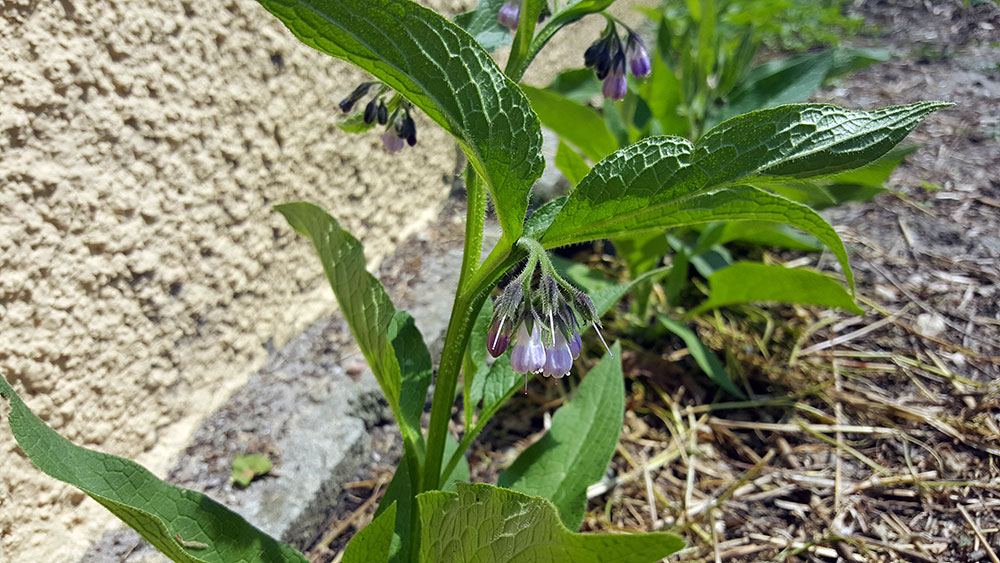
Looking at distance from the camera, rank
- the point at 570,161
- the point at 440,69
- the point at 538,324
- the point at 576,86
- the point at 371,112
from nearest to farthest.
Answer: the point at 440,69, the point at 538,324, the point at 371,112, the point at 570,161, the point at 576,86

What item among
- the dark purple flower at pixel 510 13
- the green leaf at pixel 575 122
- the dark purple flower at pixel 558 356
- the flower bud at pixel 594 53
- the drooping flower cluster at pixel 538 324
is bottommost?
the dark purple flower at pixel 558 356

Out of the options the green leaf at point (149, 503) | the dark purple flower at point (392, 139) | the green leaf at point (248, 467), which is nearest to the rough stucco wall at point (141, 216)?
the green leaf at point (248, 467)

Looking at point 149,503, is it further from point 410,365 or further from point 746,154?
point 746,154

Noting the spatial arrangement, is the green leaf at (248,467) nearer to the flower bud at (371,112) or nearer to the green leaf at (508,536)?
the green leaf at (508,536)

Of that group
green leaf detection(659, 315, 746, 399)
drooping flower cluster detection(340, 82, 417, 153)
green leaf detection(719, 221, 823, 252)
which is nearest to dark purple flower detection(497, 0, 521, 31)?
drooping flower cluster detection(340, 82, 417, 153)

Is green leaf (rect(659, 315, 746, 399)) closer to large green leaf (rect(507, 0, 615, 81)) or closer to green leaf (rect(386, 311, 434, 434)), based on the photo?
green leaf (rect(386, 311, 434, 434))

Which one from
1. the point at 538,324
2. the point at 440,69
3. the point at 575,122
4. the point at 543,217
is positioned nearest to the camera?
the point at 440,69

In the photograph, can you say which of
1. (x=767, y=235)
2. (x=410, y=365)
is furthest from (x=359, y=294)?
(x=767, y=235)

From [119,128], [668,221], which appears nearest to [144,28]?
[119,128]
